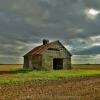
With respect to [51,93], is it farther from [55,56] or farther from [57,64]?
[57,64]

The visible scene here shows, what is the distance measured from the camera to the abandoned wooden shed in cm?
5525

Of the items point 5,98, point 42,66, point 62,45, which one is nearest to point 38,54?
point 42,66

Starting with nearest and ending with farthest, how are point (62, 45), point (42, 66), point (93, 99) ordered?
point (93, 99)
point (42, 66)
point (62, 45)

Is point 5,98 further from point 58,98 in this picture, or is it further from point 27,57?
point 27,57

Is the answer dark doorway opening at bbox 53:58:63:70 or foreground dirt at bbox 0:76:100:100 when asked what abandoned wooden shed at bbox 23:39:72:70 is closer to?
dark doorway opening at bbox 53:58:63:70

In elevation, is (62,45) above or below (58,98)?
above

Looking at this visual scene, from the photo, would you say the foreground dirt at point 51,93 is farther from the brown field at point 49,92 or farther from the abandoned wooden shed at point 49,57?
the abandoned wooden shed at point 49,57

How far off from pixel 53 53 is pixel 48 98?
4147 cm

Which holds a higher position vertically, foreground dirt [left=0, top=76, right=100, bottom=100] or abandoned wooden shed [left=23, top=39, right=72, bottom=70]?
abandoned wooden shed [left=23, top=39, right=72, bottom=70]

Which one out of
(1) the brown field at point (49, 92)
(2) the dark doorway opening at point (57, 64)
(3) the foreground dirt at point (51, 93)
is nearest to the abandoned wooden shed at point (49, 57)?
(2) the dark doorway opening at point (57, 64)

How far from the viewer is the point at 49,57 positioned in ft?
184

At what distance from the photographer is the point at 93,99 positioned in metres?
15.2

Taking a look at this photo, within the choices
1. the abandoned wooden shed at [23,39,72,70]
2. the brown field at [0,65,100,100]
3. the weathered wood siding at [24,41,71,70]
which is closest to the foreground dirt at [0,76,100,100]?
the brown field at [0,65,100,100]

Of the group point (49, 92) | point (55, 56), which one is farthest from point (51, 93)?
point (55, 56)
